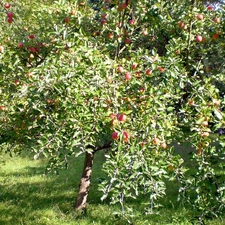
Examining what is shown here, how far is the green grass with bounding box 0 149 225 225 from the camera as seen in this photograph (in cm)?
482

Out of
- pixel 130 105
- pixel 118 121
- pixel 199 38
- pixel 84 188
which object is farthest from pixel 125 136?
pixel 84 188

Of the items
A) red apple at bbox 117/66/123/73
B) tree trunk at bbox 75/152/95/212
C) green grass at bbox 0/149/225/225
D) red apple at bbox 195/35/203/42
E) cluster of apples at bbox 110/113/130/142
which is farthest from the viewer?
tree trunk at bbox 75/152/95/212

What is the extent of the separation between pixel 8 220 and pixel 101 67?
3318mm

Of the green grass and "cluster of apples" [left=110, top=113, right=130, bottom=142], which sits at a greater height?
"cluster of apples" [left=110, top=113, right=130, bottom=142]

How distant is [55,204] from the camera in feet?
18.6

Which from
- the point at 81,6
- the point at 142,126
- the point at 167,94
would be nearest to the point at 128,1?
the point at 81,6

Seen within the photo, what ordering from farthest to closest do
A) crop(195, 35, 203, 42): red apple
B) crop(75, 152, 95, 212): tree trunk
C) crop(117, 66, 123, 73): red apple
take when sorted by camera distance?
crop(75, 152, 95, 212): tree trunk < crop(195, 35, 203, 42): red apple < crop(117, 66, 123, 73): red apple

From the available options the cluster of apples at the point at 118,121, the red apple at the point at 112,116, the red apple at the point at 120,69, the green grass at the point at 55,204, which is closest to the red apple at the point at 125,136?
the cluster of apples at the point at 118,121

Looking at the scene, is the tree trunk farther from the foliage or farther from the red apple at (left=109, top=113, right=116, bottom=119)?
the red apple at (left=109, top=113, right=116, bottom=119)

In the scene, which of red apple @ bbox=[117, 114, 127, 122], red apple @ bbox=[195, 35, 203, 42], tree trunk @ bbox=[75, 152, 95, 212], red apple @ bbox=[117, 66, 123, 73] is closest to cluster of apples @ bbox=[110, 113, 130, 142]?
red apple @ bbox=[117, 114, 127, 122]

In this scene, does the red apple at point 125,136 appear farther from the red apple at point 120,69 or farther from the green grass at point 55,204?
the green grass at point 55,204

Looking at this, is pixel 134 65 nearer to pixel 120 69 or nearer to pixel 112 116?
pixel 120 69

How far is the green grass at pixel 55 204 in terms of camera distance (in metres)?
4.82

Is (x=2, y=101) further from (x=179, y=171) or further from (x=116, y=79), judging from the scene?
(x=179, y=171)
